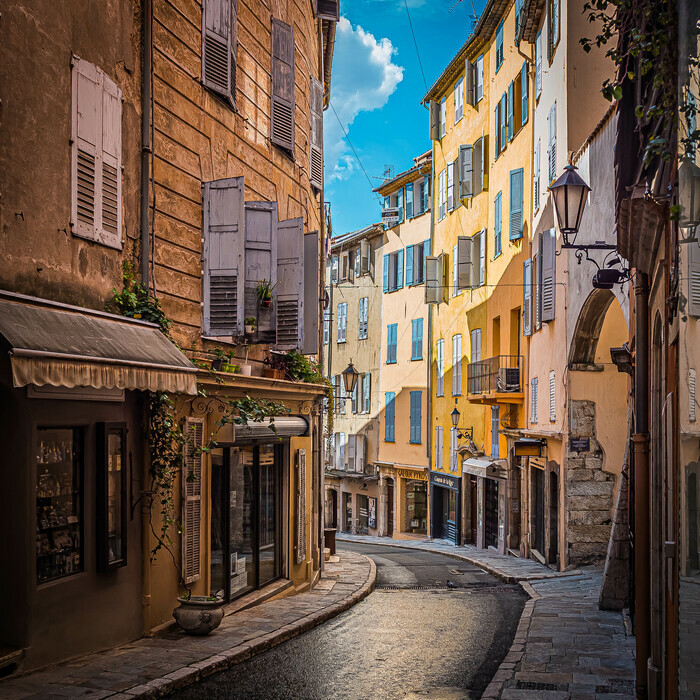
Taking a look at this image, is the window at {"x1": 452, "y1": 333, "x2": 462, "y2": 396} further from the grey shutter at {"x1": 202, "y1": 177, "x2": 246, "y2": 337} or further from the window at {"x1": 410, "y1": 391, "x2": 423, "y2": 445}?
the grey shutter at {"x1": 202, "y1": 177, "x2": 246, "y2": 337}

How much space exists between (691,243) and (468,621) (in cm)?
1064

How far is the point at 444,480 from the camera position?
1369 inches

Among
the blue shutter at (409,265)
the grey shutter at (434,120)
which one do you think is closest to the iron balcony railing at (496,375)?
the blue shutter at (409,265)

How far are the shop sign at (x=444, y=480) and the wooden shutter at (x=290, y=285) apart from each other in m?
20.0

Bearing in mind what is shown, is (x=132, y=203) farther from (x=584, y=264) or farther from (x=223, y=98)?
(x=584, y=264)

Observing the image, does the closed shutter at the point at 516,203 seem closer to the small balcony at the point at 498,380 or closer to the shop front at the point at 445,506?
the small balcony at the point at 498,380

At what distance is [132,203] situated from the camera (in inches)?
424

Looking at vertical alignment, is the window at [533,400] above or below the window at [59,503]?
above

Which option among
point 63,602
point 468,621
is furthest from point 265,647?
point 468,621

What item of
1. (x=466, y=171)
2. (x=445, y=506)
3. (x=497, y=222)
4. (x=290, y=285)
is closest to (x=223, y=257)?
(x=290, y=285)

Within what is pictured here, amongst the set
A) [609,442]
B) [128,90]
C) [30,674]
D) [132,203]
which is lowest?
[30,674]

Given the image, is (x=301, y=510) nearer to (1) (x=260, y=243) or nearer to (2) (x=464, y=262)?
(1) (x=260, y=243)

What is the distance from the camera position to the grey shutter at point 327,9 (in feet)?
63.9

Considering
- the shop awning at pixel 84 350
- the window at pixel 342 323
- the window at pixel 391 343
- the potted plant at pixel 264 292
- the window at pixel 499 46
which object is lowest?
the shop awning at pixel 84 350
